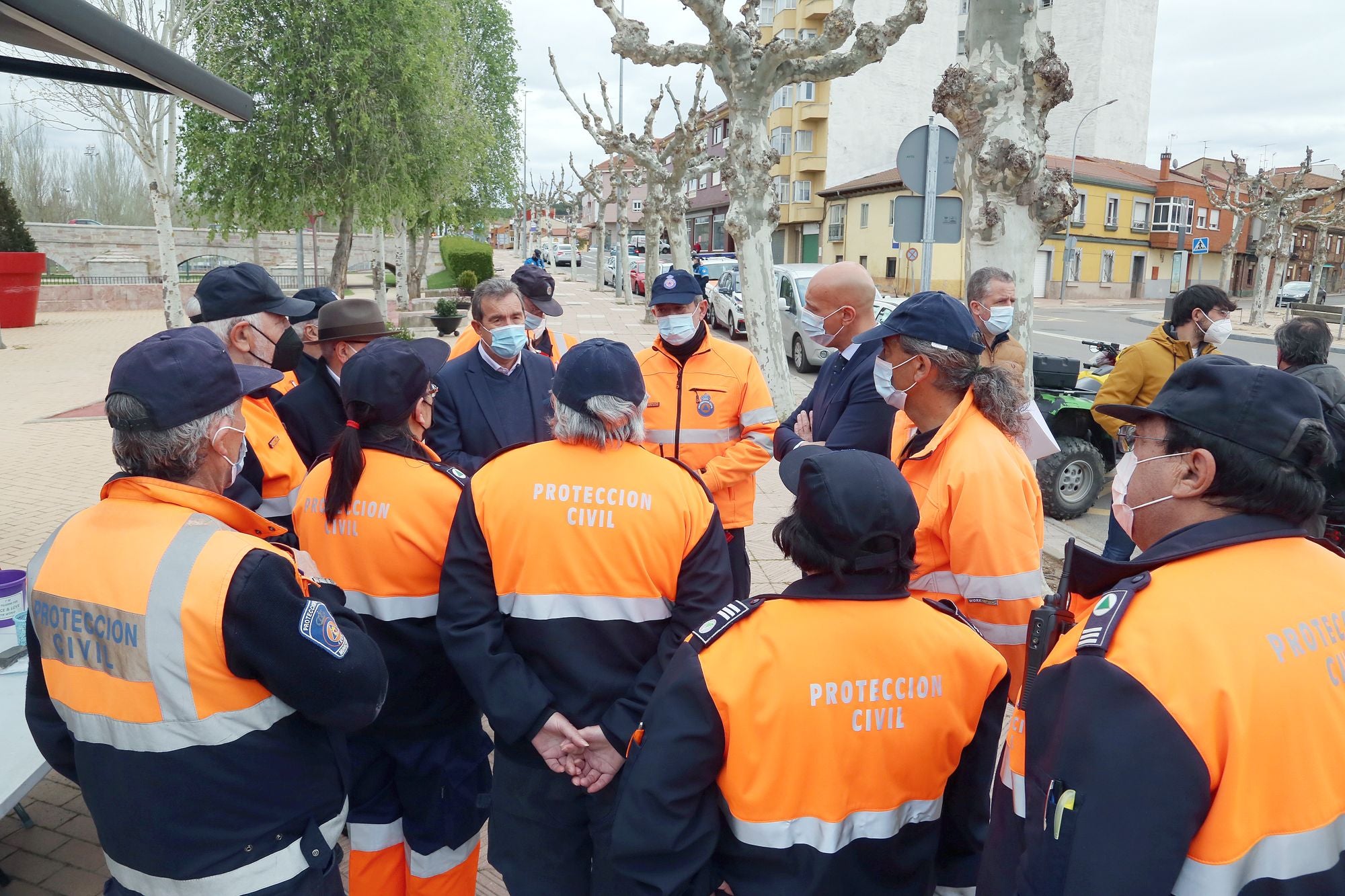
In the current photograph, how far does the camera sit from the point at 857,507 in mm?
1729

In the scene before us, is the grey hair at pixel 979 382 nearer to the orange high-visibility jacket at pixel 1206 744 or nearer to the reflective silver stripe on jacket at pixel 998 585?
the reflective silver stripe on jacket at pixel 998 585

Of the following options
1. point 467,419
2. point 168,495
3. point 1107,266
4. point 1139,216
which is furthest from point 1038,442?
point 1139,216

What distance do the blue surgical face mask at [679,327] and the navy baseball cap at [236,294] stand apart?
178 centimetres

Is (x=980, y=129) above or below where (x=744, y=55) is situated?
below

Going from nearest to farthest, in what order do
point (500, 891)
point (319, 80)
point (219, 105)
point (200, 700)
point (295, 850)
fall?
point (200, 700) → point (295, 850) → point (500, 891) → point (219, 105) → point (319, 80)

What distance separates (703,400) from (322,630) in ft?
8.73

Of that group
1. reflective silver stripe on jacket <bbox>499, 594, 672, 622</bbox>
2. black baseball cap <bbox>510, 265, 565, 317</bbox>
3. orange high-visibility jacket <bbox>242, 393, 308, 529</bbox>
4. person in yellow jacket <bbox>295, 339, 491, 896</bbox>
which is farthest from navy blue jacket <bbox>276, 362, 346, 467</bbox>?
black baseball cap <bbox>510, 265, 565, 317</bbox>

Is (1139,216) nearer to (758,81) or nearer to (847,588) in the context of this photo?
(758,81)

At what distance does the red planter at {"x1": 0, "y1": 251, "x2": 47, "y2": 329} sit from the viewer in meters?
19.5

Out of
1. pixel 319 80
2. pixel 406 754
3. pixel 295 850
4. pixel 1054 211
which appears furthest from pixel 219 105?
pixel 319 80

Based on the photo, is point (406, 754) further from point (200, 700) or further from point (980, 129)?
point (980, 129)

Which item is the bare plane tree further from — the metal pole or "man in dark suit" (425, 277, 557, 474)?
"man in dark suit" (425, 277, 557, 474)

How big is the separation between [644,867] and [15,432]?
12.2 metres

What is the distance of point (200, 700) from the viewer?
173 cm
